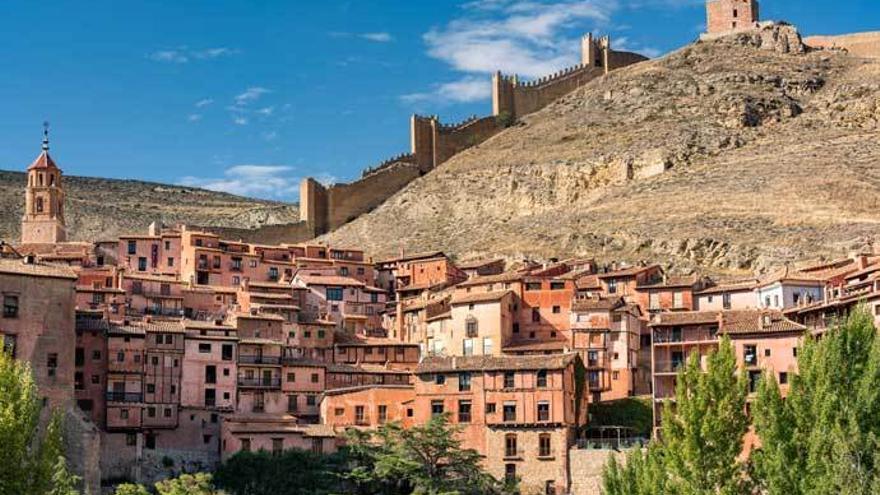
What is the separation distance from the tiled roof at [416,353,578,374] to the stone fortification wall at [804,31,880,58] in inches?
2801

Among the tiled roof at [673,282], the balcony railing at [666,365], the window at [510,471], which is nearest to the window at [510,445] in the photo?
the window at [510,471]

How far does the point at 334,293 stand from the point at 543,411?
852 inches

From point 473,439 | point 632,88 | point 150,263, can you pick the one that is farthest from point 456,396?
point 632,88

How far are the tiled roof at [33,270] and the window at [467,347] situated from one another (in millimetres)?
19561

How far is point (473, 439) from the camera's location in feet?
224

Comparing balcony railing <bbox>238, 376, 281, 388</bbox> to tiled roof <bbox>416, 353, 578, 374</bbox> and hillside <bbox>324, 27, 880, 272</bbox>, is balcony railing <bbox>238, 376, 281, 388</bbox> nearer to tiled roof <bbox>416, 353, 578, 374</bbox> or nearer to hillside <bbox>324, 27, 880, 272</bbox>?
tiled roof <bbox>416, 353, 578, 374</bbox>

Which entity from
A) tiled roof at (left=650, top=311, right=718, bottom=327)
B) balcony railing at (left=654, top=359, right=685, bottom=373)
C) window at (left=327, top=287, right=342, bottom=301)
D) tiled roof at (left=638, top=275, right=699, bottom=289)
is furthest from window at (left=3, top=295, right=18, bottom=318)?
tiled roof at (left=638, top=275, right=699, bottom=289)

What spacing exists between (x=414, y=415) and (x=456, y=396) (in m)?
2.21

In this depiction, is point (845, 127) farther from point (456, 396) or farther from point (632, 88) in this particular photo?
point (456, 396)

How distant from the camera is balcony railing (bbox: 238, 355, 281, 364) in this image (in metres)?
73.2

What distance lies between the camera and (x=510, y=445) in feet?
222

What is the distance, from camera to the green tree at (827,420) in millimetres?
44500

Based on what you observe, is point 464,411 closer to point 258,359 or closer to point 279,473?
point 279,473

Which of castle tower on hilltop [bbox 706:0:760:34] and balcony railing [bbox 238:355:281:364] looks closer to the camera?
balcony railing [bbox 238:355:281:364]
